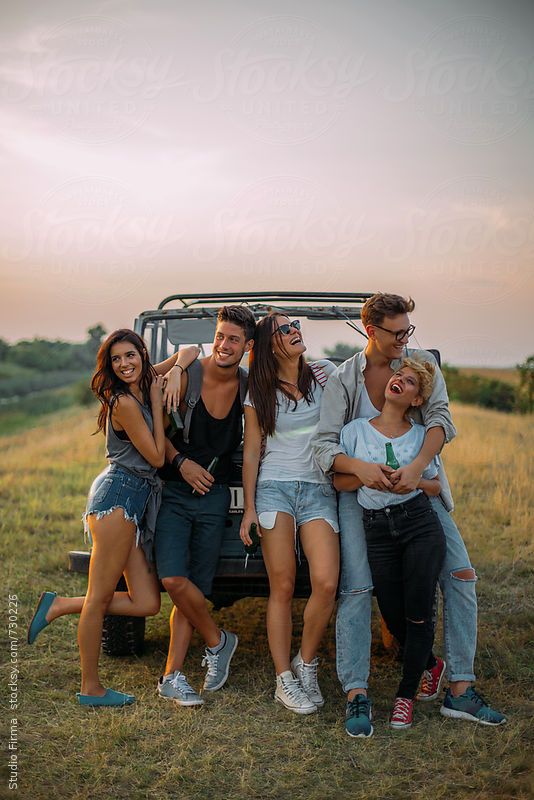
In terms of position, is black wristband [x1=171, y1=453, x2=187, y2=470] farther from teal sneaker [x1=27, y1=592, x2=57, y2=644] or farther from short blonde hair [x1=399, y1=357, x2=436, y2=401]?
short blonde hair [x1=399, y1=357, x2=436, y2=401]

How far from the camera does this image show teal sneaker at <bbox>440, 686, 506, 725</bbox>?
370 cm

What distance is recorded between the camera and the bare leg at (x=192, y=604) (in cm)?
394

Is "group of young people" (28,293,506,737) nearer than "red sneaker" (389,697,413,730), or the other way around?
"red sneaker" (389,697,413,730)

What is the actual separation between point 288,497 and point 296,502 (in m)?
0.05

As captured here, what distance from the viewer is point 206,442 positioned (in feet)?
13.5

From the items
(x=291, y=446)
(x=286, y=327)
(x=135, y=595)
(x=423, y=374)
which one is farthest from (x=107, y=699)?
(x=423, y=374)

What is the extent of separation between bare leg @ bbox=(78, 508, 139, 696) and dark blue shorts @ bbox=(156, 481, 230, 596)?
18 cm

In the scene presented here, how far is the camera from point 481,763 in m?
3.30

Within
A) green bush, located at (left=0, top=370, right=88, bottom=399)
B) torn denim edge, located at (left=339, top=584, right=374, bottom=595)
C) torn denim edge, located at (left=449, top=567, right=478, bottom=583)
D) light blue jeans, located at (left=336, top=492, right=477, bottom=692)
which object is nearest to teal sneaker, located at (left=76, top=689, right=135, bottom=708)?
light blue jeans, located at (left=336, top=492, right=477, bottom=692)

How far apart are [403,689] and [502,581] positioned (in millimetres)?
2761

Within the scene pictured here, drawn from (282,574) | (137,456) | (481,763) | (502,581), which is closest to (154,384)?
(137,456)

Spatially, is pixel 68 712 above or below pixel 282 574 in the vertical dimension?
below

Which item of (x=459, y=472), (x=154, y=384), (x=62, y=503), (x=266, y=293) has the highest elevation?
(x=266, y=293)

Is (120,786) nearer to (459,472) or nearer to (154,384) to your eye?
(154,384)
